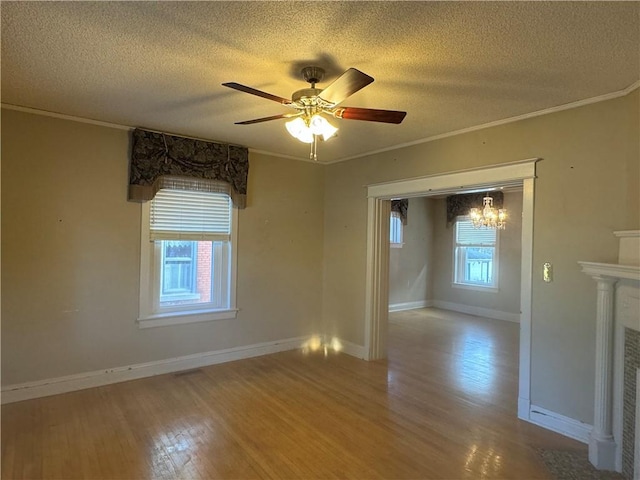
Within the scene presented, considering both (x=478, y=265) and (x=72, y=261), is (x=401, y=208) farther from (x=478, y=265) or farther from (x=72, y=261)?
(x=72, y=261)

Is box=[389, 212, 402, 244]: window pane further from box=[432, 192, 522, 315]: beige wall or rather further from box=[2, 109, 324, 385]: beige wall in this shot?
box=[2, 109, 324, 385]: beige wall

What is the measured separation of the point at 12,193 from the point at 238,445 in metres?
2.77

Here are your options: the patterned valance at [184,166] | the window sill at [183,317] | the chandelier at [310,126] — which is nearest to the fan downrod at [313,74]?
the chandelier at [310,126]

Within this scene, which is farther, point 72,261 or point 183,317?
point 183,317

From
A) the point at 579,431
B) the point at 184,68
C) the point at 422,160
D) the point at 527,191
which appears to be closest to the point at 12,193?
the point at 184,68

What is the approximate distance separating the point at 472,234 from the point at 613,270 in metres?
5.73

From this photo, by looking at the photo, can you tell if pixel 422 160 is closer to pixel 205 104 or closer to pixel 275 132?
pixel 275 132

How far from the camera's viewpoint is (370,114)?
2.29 m

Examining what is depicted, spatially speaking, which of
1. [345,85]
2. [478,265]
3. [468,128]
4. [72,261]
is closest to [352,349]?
[468,128]

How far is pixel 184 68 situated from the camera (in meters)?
2.37

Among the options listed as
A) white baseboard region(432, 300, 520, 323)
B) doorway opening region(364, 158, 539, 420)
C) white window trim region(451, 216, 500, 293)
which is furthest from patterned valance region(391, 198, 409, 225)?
doorway opening region(364, 158, 539, 420)

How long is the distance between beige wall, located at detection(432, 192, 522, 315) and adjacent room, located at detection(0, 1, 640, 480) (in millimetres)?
2311

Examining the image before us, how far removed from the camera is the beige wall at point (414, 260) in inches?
309

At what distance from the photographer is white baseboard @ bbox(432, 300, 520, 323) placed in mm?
7047
